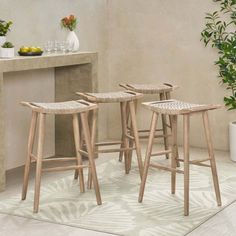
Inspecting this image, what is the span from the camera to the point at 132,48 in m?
6.46

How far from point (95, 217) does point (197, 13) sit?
2.77 m

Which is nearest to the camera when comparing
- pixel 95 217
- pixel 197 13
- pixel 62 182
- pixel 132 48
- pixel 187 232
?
pixel 187 232

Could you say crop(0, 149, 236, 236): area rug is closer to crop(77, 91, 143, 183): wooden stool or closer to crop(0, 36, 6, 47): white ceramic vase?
crop(77, 91, 143, 183): wooden stool

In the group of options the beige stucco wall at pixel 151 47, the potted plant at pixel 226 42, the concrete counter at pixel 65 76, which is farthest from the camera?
the beige stucco wall at pixel 151 47

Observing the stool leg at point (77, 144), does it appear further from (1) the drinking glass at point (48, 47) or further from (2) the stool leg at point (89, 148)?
(1) the drinking glass at point (48, 47)

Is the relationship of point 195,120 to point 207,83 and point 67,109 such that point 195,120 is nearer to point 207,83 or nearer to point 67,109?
point 207,83

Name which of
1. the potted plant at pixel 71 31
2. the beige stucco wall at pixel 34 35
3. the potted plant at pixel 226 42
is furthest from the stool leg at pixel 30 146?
the potted plant at pixel 226 42

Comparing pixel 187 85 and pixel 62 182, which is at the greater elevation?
pixel 187 85

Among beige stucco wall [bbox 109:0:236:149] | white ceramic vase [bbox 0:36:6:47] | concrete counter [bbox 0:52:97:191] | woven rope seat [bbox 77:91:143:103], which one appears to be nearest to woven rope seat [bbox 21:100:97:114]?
woven rope seat [bbox 77:91:143:103]

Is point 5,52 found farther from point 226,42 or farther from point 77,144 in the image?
point 226,42

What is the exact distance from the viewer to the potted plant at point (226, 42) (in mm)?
5621

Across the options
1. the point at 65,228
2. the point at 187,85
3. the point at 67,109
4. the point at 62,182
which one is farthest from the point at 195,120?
the point at 65,228

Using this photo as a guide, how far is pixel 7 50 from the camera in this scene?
15.3 feet

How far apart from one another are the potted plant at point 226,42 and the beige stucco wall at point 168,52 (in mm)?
101
